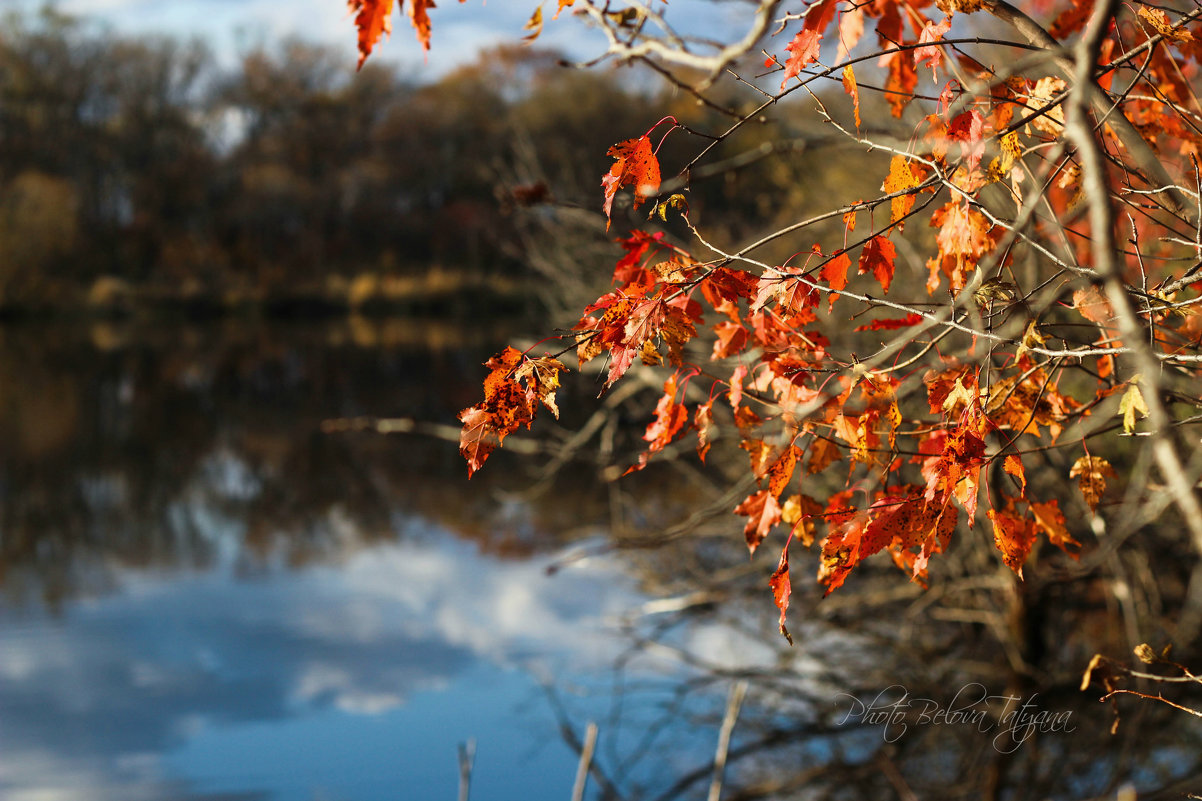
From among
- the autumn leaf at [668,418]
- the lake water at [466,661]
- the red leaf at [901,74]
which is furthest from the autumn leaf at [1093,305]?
the lake water at [466,661]

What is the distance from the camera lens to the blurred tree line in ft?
81.8

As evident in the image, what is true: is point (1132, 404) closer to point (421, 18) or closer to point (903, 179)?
point (903, 179)

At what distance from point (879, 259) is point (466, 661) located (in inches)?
152

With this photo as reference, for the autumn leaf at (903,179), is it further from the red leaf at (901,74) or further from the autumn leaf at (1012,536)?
the autumn leaf at (1012,536)

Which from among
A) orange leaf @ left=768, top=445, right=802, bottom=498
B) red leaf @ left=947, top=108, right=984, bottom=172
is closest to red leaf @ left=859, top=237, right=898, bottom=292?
red leaf @ left=947, top=108, right=984, bottom=172

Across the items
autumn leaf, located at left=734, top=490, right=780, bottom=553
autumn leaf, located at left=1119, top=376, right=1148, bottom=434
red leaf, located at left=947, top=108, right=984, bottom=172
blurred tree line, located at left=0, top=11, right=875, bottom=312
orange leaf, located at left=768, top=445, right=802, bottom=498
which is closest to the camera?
red leaf, located at left=947, top=108, right=984, bottom=172

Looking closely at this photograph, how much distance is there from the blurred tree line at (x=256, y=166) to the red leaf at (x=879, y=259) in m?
21.7

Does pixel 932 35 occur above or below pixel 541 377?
above

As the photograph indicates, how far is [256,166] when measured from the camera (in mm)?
26938

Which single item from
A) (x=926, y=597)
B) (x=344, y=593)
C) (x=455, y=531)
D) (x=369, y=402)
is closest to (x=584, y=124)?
(x=369, y=402)

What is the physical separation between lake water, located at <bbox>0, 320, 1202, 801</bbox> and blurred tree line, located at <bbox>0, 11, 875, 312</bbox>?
1608 cm

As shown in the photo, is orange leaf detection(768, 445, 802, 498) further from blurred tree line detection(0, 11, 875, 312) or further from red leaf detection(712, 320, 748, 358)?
blurred tree line detection(0, 11, 875, 312)

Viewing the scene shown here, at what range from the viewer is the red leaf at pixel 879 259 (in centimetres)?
173

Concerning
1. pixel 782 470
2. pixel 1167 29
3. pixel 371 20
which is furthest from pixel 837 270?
pixel 371 20
